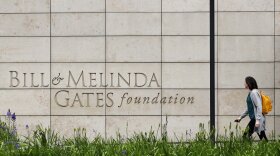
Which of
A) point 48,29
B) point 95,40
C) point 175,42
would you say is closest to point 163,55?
point 175,42

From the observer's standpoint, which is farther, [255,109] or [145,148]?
[255,109]

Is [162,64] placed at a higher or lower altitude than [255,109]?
higher

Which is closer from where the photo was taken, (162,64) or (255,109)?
(255,109)

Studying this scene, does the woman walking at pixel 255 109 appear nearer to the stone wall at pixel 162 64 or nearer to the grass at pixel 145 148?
the stone wall at pixel 162 64

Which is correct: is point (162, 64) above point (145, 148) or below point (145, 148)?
above

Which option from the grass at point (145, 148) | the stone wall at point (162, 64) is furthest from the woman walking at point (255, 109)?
the grass at point (145, 148)

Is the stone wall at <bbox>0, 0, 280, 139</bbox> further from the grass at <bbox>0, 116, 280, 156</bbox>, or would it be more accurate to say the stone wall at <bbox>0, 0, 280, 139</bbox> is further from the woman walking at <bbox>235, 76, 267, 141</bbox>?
the grass at <bbox>0, 116, 280, 156</bbox>

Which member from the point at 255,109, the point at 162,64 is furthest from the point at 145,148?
the point at 162,64

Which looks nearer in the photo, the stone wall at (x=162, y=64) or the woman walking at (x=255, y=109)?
the woman walking at (x=255, y=109)

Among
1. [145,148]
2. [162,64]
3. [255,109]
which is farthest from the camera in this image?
[162,64]

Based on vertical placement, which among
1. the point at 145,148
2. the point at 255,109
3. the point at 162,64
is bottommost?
the point at 145,148

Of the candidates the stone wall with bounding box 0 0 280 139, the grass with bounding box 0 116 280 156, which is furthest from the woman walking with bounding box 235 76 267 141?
the grass with bounding box 0 116 280 156

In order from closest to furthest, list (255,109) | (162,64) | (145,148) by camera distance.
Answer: (145,148) < (255,109) < (162,64)

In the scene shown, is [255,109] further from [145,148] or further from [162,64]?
[145,148]
